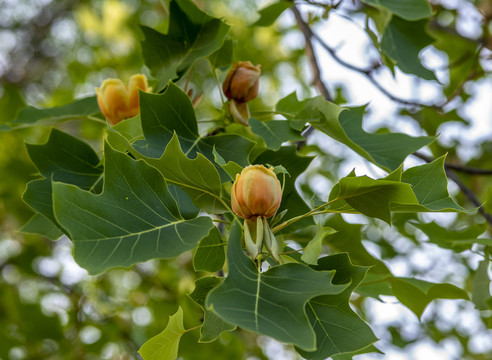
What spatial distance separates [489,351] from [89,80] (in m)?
2.76

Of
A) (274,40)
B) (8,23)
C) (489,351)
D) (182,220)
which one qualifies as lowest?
(489,351)

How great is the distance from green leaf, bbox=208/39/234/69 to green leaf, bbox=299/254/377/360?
54 cm

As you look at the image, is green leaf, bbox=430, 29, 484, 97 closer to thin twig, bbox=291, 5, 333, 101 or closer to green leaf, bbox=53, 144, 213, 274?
thin twig, bbox=291, 5, 333, 101

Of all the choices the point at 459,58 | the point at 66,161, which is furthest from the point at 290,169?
the point at 459,58

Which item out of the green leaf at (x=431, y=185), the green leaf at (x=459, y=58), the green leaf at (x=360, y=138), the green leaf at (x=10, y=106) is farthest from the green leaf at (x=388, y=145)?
the green leaf at (x=10, y=106)

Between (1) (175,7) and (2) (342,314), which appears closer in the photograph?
(2) (342,314)

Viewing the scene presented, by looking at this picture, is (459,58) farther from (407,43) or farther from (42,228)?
(42,228)

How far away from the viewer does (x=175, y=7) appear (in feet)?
3.60

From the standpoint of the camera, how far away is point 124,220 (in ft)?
2.45

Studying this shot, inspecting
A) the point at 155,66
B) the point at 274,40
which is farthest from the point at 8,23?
the point at 155,66

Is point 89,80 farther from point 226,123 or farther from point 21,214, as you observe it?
point 226,123

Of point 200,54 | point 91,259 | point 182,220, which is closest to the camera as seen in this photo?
point 91,259

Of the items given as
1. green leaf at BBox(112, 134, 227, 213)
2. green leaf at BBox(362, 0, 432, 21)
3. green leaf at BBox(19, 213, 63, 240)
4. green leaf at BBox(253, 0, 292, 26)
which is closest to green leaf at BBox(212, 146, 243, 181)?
green leaf at BBox(112, 134, 227, 213)

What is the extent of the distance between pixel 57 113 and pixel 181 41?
35 centimetres
